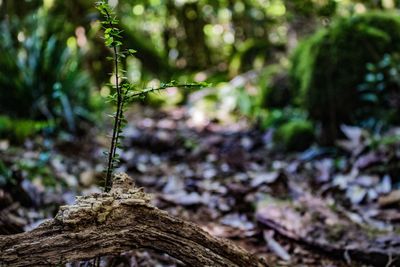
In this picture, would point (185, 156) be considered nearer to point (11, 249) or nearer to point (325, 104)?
point (325, 104)

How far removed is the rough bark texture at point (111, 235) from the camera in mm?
1058

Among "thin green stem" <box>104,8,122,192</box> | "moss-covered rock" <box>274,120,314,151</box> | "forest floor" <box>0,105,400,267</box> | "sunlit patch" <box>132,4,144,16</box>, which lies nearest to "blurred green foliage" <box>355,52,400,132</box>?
"forest floor" <box>0,105,400,267</box>

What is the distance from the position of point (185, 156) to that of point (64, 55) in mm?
1827

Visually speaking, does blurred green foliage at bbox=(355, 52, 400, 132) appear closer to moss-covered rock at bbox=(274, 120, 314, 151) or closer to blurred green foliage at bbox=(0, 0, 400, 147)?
blurred green foliage at bbox=(0, 0, 400, 147)

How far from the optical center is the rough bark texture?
1058 mm

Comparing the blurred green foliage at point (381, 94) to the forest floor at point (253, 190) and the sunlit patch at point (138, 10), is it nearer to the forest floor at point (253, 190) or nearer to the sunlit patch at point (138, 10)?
the forest floor at point (253, 190)


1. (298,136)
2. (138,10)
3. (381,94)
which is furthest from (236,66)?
(381,94)

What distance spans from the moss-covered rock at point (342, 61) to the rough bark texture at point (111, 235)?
9.75 ft

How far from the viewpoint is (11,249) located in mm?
1040

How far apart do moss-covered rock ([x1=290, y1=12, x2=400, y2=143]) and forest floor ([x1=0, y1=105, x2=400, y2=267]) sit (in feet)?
1.33

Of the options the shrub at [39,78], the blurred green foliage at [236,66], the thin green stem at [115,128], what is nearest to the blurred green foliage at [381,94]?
the blurred green foliage at [236,66]

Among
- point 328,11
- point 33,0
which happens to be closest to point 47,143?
point 328,11

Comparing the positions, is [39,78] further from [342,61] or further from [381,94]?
[381,94]

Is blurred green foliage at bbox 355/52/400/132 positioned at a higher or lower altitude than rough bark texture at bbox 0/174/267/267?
higher
